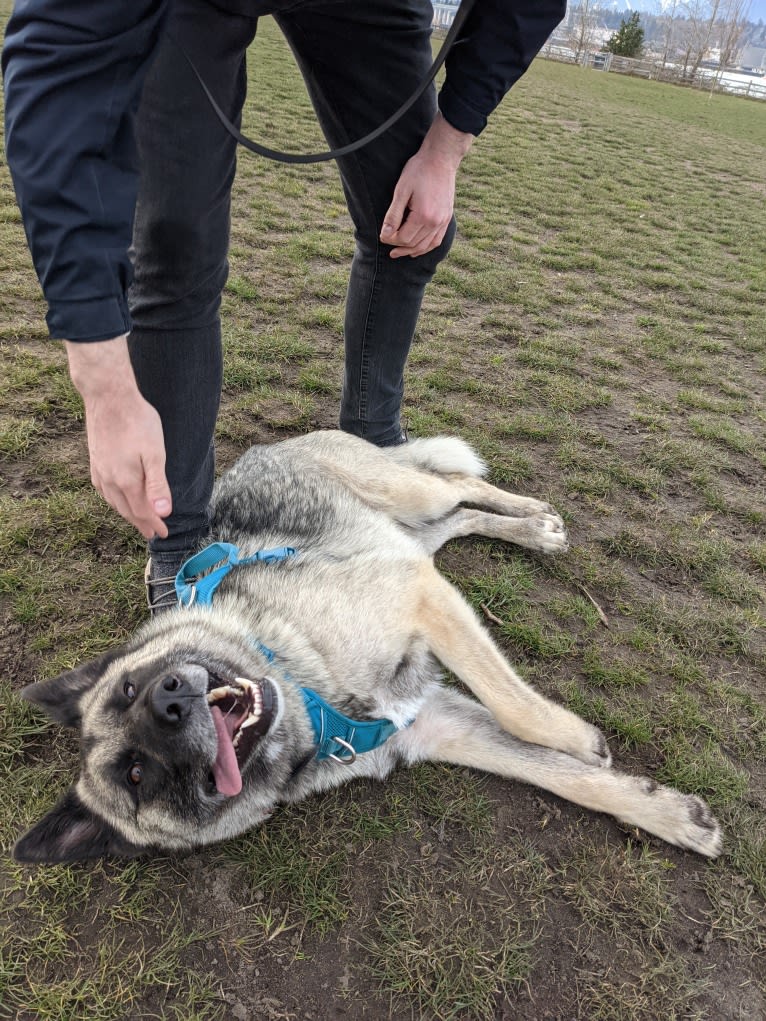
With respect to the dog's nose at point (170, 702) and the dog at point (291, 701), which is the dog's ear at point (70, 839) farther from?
the dog's nose at point (170, 702)

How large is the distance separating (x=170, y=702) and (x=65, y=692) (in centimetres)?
58

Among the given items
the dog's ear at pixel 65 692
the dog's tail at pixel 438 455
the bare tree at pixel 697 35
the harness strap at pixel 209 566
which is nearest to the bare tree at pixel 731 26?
the bare tree at pixel 697 35

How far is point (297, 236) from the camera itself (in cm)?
653

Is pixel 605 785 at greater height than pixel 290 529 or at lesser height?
lesser

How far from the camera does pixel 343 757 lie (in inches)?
90.7

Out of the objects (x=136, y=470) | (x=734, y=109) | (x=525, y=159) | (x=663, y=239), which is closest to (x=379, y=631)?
(x=136, y=470)

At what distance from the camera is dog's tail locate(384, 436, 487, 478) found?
3.53m

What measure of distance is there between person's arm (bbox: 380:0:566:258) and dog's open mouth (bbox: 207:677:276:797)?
1.87 meters

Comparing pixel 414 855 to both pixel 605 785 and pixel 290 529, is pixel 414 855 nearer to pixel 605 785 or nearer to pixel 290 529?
pixel 605 785

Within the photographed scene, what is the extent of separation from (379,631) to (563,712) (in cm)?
74

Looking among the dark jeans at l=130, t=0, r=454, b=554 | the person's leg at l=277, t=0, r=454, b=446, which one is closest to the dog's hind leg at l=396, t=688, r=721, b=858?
the dark jeans at l=130, t=0, r=454, b=554

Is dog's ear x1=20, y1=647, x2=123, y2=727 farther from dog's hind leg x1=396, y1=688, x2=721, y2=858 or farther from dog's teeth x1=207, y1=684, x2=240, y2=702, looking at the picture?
dog's hind leg x1=396, y1=688, x2=721, y2=858

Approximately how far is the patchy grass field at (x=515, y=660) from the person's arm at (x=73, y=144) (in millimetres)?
1757

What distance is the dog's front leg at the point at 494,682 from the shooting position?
91.4 inches
